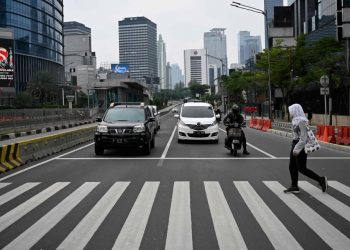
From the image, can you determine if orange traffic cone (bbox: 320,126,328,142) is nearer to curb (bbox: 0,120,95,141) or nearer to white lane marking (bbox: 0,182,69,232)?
white lane marking (bbox: 0,182,69,232)

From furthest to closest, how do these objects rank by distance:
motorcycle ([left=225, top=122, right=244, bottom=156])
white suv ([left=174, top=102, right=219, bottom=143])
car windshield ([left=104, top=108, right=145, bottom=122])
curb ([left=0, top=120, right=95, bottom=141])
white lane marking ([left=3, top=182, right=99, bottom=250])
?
curb ([left=0, top=120, right=95, bottom=141]), white suv ([left=174, top=102, right=219, bottom=143]), car windshield ([left=104, top=108, right=145, bottom=122]), motorcycle ([left=225, top=122, right=244, bottom=156]), white lane marking ([left=3, top=182, right=99, bottom=250])

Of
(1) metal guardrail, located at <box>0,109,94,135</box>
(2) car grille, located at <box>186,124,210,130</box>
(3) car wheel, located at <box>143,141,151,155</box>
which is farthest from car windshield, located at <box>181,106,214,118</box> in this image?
Answer: (1) metal guardrail, located at <box>0,109,94,135</box>

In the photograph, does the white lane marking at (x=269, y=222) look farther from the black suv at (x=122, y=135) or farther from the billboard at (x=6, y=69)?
the billboard at (x=6, y=69)

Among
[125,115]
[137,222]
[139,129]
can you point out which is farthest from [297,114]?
[125,115]

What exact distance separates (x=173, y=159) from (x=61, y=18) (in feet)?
406

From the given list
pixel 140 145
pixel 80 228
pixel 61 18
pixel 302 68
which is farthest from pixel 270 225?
pixel 61 18

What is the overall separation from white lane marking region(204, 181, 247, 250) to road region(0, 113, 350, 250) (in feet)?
0.04

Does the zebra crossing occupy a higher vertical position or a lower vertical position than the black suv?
lower

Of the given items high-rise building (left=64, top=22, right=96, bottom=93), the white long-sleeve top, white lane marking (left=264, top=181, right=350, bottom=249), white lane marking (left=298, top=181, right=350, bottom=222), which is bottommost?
white lane marking (left=298, top=181, right=350, bottom=222)

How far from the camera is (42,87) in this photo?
303 feet

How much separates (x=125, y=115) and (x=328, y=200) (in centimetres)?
1031

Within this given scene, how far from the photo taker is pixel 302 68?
49875mm

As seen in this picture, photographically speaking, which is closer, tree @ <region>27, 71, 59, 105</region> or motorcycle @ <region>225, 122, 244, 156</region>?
motorcycle @ <region>225, 122, 244, 156</region>

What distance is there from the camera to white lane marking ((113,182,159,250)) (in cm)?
571
